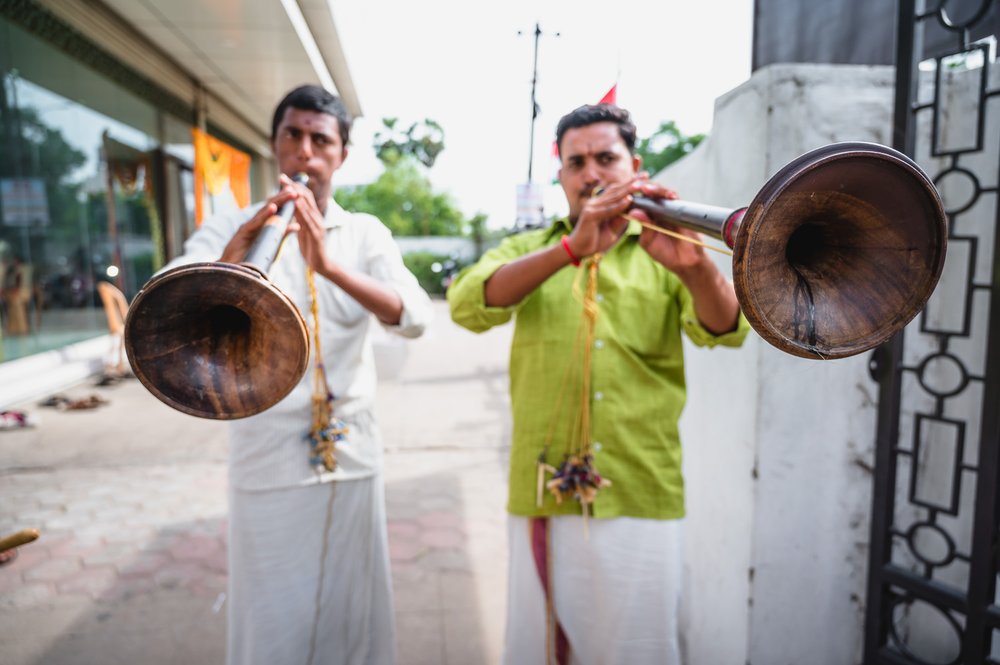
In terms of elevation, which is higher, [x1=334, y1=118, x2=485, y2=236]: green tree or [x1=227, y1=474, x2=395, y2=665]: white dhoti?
[x1=334, y1=118, x2=485, y2=236]: green tree

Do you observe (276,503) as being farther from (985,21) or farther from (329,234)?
(985,21)

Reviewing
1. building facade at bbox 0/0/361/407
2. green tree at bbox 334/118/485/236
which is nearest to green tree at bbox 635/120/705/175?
green tree at bbox 334/118/485/236

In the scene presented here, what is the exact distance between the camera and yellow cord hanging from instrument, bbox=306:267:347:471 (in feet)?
5.66

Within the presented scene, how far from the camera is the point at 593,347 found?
1.67 m

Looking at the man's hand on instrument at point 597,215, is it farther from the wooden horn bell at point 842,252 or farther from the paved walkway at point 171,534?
the paved walkway at point 171,534

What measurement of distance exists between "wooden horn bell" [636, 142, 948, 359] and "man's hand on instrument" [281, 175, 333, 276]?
97 centimetres

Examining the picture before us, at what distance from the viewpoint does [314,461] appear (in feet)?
5.71

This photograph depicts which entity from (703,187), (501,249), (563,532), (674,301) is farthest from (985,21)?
(563,532)

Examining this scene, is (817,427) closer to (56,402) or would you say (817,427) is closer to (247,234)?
(247,234)

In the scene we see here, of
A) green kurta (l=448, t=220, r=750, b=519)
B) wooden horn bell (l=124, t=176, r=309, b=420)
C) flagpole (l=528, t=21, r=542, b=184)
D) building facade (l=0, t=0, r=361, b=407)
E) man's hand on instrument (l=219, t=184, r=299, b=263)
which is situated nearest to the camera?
wooden horn bell (l=124, t=176, r=309, b=420)

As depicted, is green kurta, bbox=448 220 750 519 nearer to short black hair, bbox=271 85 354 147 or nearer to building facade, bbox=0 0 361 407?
short black hair, bbox=271 85 354 147

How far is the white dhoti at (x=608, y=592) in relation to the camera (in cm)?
161

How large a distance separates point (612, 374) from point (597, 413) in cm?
11

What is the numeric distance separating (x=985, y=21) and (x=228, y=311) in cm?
273
